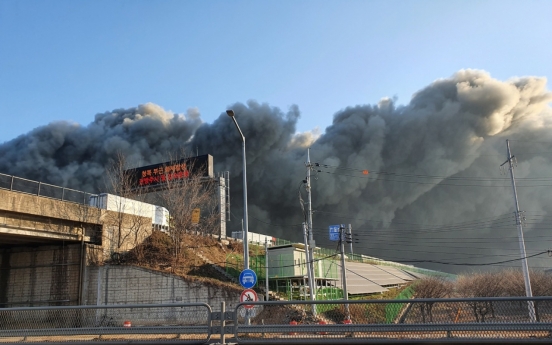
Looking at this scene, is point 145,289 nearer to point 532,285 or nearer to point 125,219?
point 125,219

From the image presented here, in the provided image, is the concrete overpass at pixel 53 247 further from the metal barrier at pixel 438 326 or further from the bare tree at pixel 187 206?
the metal barrier at pixel 438 326

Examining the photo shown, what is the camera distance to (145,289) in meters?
23.7

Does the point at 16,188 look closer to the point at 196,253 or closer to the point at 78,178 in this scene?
the point at 196,253

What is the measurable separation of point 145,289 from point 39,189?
797 cm

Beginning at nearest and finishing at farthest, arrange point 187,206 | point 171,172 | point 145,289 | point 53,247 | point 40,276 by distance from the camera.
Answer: point 145,289, point 40,276, point 53,247, point 187,206, point 171,172

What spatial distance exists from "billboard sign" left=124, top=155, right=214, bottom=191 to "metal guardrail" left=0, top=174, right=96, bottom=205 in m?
11.5

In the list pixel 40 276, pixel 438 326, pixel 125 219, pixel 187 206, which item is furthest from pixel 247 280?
pixel 187 206

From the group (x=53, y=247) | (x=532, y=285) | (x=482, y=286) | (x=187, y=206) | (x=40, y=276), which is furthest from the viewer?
(x=532, y=285)

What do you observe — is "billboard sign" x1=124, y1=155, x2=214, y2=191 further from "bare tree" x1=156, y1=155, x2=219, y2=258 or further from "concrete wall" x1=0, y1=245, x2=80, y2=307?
"concrete wall" x1=0, y1=245, x2=80, y2=307

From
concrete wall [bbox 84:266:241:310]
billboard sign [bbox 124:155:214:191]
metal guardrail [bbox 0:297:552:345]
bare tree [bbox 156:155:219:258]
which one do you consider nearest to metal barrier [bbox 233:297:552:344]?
metal guardrail [bbox 0:297:552:345]

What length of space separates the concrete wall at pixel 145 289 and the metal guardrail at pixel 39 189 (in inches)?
172

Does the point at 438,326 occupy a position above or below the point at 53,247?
below

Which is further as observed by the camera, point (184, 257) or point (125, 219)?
point (184, 257)

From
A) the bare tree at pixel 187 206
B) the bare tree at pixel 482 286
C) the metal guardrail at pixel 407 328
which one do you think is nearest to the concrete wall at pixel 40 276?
the bare tree at pixel 187 206
